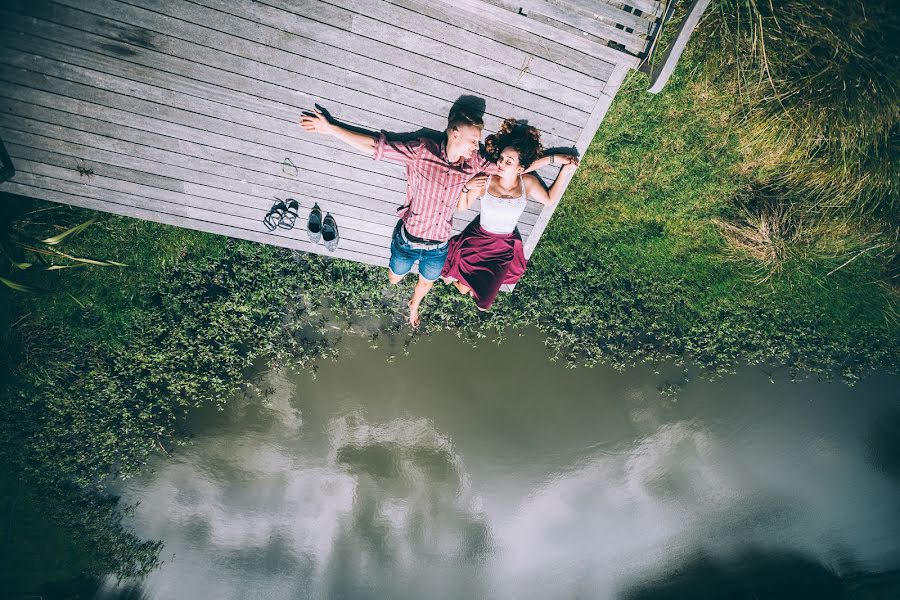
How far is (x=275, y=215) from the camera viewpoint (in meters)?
4.71

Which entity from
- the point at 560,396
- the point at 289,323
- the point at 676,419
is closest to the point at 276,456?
the point at 289,323

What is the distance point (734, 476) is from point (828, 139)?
475 centimetres

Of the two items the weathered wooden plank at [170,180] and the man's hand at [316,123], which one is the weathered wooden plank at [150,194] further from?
the man's hand at [316,123]

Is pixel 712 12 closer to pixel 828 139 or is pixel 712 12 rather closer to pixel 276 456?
pixel 828 139

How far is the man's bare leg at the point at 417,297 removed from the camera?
4.98m

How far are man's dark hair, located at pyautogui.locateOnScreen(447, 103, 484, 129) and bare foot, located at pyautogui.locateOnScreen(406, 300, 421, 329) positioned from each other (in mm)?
2245

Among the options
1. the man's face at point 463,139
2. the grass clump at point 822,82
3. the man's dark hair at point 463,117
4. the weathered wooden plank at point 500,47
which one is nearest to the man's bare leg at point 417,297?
the man's face at point 463,139

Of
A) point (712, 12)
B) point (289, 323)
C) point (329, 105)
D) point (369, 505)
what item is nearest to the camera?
point (329, 105)

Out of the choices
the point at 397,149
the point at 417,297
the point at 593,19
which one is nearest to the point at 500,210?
the point at 397,149

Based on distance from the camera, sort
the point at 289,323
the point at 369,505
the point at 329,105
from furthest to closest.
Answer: the point at 369,505 < the point at 289,323 < the point at 329,105

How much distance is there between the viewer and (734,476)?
6.27 meters

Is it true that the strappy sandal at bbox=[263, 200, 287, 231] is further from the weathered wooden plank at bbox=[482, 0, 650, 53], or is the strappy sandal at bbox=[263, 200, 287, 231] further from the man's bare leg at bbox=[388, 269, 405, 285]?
the weathered wooden plank at bbox=[482, 0, 650, 53]

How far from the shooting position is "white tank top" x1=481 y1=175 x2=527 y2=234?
4.45 meters

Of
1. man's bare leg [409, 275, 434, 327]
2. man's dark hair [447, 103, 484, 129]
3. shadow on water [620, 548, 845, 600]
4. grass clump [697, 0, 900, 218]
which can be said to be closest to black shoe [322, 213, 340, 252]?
man's bare leg [409, 275, 434, 327]
